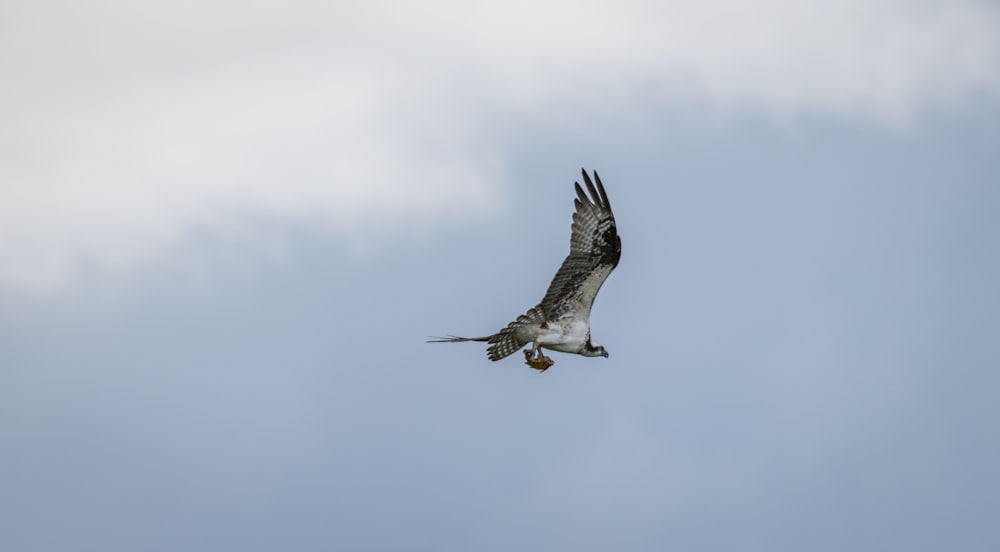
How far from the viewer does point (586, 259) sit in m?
23.2

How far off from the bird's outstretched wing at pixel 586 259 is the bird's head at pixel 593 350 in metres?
0.59

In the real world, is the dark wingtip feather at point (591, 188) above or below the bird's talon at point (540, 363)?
above

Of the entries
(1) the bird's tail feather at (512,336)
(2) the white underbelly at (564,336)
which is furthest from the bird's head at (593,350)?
(1) the bird's tail feather at (512,336)

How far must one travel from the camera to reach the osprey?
2309 centimetres

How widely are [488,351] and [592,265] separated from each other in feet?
7.90

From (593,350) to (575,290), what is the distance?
128 centimetres

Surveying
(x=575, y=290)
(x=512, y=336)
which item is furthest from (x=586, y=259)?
(x=512, y=336)

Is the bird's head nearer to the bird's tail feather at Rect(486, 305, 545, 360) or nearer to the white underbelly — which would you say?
the white underbelly

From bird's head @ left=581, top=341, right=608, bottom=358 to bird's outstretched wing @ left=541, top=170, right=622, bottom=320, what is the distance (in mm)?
587

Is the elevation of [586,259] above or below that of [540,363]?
above

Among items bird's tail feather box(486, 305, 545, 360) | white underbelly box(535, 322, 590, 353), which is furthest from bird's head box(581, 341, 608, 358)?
bird's tail feather box(486, 305, 545, 360)

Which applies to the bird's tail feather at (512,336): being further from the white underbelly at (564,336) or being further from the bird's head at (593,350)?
the bird's head at (593,350)

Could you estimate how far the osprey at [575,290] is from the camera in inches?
909

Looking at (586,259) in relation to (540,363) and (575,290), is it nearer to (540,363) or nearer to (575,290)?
(575,290)
